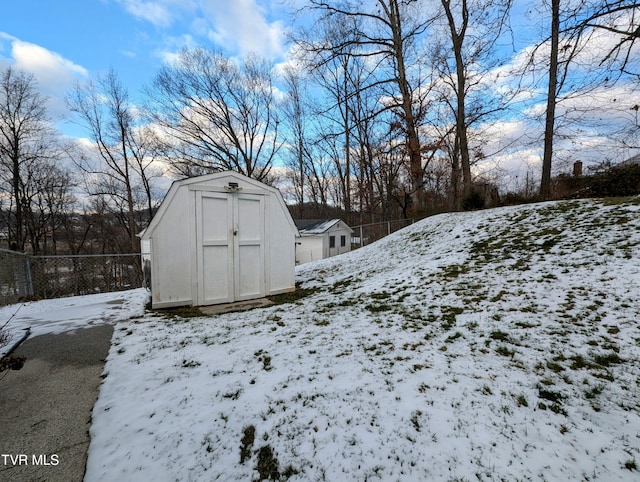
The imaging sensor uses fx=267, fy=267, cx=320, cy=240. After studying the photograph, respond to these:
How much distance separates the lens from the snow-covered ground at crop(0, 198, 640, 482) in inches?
65.9

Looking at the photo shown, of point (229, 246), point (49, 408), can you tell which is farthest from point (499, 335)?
point (229, 246)

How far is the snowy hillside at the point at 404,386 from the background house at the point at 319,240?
15.5m

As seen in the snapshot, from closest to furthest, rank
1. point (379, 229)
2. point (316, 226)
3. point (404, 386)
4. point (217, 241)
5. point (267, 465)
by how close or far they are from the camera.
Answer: point (267, 465) → point (404, 386) → point (217, 241) → point (379, 229) → point (316, 226)

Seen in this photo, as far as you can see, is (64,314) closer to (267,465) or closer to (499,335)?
(267,465)

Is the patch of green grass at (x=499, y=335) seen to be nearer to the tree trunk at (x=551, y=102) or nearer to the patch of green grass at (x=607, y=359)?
the patch of green grass at (x=607, y=359)

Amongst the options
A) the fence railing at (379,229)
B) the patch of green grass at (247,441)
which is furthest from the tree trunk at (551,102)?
the patch of green grass at (247,441)

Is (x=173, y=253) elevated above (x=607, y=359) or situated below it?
above

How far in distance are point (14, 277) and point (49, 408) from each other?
20.2ft

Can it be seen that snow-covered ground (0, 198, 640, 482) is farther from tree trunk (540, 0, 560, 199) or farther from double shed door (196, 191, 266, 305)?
tree trunk (540, 0, 560, 199)

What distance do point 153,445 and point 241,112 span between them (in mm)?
22378

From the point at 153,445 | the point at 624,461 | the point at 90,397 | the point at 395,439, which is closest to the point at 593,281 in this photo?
A: the point at 624,461

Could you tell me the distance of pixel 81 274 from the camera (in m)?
10.1

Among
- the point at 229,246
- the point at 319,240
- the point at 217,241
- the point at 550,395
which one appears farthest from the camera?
the point at 319,240

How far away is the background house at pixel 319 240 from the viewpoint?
2053 cm
